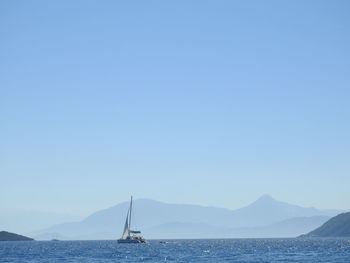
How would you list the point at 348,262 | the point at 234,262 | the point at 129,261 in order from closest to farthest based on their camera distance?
the point at 348,262 < the point at 234,262 < the point at 129,261

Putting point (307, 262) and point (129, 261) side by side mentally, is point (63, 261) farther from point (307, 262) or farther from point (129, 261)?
point (307, 262)

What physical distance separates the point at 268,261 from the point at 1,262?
51113mm

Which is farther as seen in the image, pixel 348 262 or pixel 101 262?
pixel 101 262

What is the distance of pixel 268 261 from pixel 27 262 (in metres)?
45.7

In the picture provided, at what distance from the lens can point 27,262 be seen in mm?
116062

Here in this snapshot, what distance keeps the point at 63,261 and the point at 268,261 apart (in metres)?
39.6

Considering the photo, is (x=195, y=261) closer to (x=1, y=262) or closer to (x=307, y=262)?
(x=307, y=262)

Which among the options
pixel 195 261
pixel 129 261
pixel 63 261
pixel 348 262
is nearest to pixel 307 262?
pixel 348 262

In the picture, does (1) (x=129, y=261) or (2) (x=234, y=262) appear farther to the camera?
(1) (x=129, y=261)

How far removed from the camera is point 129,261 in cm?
11644

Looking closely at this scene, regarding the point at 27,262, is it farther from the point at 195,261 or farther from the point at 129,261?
the point at 195,261

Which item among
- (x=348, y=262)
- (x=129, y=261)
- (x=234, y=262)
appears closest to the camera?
(x=348, y=262)

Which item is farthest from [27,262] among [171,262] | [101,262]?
[171,262]

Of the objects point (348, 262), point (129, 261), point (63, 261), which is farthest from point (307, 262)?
point (63, 261)
